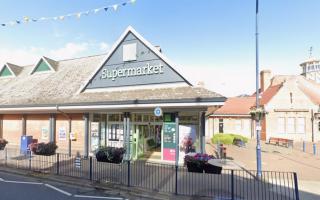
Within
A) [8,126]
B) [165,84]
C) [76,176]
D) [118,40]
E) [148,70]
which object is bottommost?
[76,176]

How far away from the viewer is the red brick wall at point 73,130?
52.7 ft

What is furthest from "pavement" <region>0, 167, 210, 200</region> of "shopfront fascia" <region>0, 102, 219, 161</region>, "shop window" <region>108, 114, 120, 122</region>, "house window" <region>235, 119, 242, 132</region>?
"house window" <region>235, 119, 242, 132</region>

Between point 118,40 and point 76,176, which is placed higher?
point 118,40

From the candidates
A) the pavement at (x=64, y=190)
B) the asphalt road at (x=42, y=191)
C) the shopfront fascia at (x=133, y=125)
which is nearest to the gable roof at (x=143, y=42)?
the shopfront fascia at (x=133, y=125)

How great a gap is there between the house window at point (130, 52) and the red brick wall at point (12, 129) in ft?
34.3

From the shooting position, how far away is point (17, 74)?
78.8 ft

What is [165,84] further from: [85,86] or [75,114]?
[75,114]

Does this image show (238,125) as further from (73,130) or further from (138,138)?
(73,130)

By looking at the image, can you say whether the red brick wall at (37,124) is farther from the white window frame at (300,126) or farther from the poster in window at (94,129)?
the white window frame at (300,126)

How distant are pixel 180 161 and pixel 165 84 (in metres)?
4.45

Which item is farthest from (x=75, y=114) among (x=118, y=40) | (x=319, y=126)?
(x=319, y=126)

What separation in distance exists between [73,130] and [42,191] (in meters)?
7.89

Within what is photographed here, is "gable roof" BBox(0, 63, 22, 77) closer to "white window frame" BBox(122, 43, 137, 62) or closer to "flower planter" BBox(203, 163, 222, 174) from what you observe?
"white window frame" BBox(122, 43, 137, 62)

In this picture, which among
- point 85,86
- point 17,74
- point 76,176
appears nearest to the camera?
point 76,176
